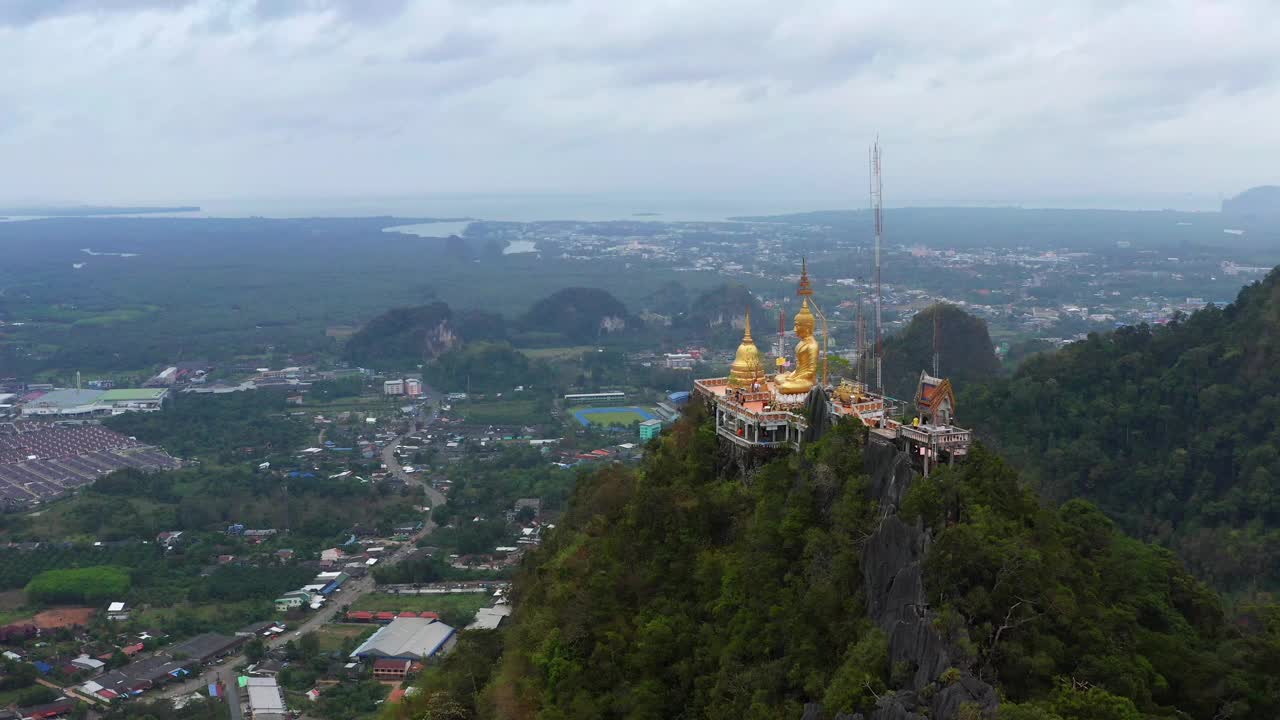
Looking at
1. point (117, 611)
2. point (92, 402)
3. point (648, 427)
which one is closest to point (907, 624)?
point (117, 611)

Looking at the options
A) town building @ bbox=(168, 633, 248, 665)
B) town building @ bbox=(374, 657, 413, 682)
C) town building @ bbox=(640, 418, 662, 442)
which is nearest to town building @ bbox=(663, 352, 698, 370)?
town building @ bbox=(640, 418, 662, 442)

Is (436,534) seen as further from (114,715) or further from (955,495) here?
(955,495)

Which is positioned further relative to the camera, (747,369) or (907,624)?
(747,369)

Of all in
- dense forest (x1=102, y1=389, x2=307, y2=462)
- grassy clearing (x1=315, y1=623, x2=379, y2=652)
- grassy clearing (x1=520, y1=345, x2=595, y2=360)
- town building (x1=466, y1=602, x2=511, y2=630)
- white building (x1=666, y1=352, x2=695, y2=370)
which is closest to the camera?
town building (x1=466, y1=602, x2=511, y2=630)

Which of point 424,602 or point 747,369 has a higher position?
point 747,369

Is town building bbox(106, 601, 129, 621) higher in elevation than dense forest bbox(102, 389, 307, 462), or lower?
lower

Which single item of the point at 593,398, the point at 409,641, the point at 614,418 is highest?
the point at 593,398

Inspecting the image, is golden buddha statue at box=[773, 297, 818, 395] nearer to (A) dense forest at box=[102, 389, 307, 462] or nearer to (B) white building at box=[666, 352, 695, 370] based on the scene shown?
(A) dense forest at box=[102, 389, 307, 462]

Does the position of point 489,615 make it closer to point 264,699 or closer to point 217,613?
point 264,699
